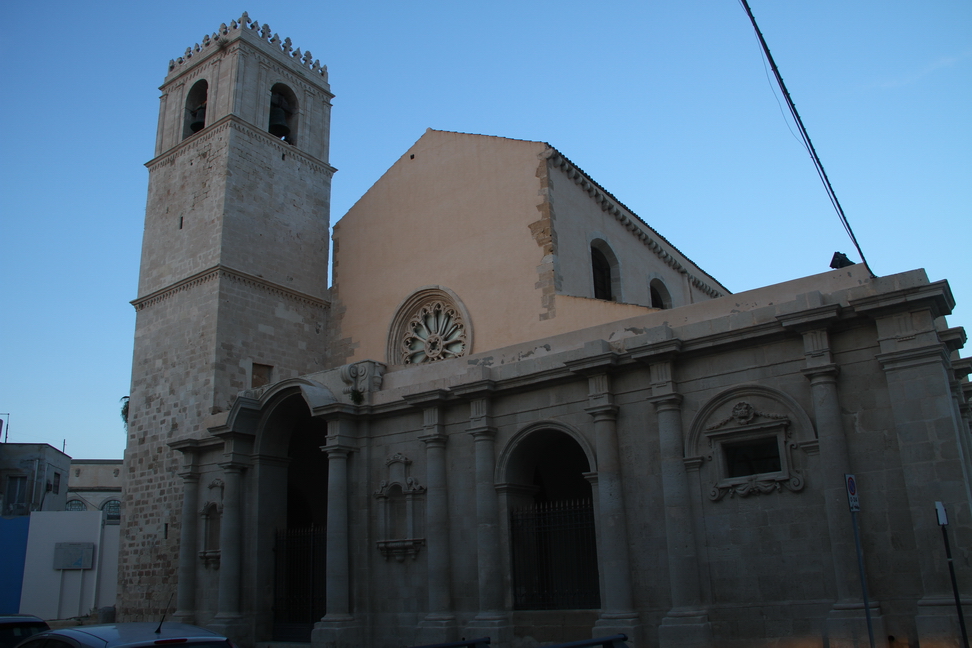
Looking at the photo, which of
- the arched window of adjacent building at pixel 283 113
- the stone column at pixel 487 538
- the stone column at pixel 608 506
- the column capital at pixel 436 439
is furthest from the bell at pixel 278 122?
the stone column at pixel 608 506

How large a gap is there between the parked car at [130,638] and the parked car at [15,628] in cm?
352

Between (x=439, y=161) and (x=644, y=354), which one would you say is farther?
(x=439, y=161)

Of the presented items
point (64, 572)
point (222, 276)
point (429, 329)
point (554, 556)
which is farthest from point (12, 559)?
point (554, 556)

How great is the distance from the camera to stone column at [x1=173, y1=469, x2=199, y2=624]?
18.0 meters

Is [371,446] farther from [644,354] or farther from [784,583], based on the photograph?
[784,583]

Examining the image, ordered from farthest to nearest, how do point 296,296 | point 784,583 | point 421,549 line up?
point 296,296, point 421,549, point 784,583

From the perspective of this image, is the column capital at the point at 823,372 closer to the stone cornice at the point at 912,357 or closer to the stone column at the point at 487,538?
the stone cornice at the point at 912,357

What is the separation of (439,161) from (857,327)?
14077 mm

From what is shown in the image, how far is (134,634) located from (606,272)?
1800cm

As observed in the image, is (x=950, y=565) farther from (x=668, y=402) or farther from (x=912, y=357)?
(x=668, y=402)

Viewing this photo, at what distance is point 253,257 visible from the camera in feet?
76.9

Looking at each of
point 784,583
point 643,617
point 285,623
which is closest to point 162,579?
point 285,623

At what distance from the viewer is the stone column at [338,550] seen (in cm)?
1462

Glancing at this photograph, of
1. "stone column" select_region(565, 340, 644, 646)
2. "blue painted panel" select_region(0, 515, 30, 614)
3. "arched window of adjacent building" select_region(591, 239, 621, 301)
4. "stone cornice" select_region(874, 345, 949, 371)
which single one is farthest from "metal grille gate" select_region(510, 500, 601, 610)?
"blue painted panel" select_region(0, 515, 30, 614)
